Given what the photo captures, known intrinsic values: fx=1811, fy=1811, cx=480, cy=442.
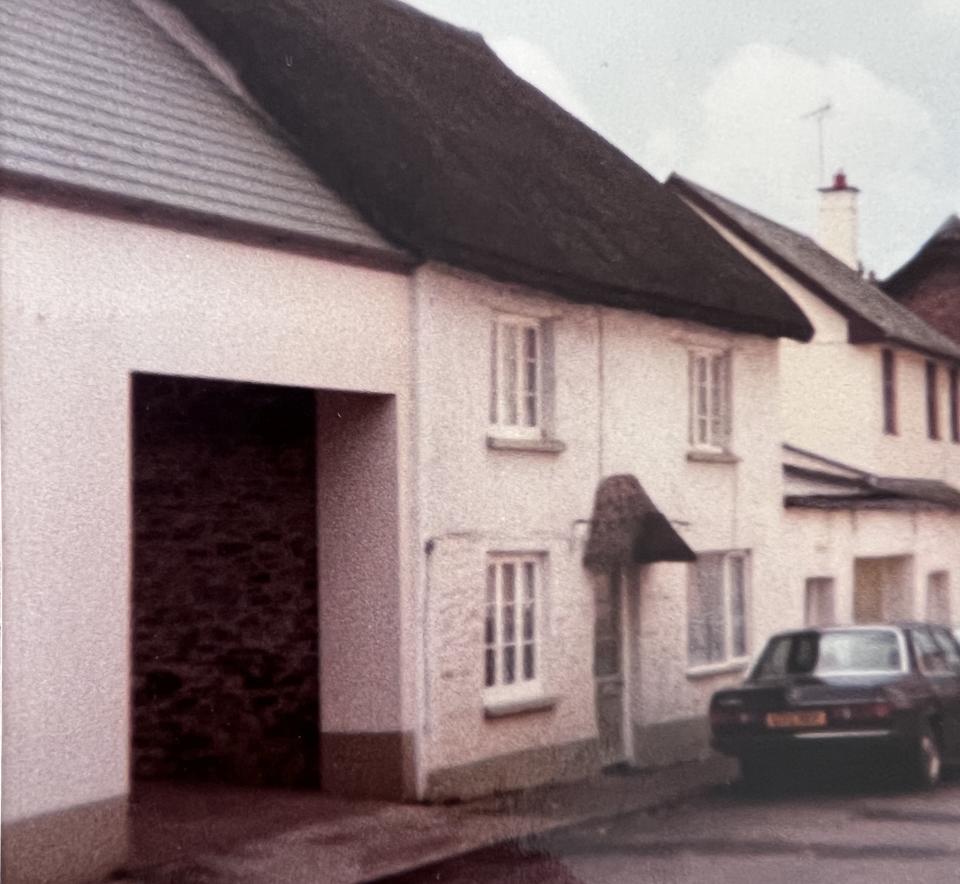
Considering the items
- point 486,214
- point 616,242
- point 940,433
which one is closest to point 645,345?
point 616,242

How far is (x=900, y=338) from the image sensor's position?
2892 centimetres

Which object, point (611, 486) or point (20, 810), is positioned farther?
point (611, 486)

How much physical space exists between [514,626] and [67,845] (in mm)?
6141

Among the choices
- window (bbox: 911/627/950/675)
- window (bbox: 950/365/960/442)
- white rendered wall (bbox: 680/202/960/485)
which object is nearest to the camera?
window (bbox: 911/627/950/675)

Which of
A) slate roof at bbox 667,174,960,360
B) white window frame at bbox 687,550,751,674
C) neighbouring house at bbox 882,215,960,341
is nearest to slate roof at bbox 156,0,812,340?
white window frame at bbox 687,550,751,674

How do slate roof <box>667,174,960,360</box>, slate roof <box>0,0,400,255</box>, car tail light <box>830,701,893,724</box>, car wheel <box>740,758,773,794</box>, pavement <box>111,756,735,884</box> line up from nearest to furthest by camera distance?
slate roof <box>0,0,400,255</box>, pavement <box>111,756,735,884</box>, car tail light <box>830,701,893,724</box>, car wheel <box>740,758,773,794</box>, slate roof <box>667,174,960,360</box>

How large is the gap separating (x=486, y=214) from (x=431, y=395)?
188cm

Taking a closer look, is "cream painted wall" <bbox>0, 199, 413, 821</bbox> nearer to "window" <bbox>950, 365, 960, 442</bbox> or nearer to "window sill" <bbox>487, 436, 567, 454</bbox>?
"window sill" <bbox>487, 436, 567, 454</bbox>

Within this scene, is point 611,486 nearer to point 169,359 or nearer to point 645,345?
point 645,345

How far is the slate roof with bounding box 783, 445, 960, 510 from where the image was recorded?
83.1 feet

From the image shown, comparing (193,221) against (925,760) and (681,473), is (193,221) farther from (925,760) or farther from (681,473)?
(681,473)

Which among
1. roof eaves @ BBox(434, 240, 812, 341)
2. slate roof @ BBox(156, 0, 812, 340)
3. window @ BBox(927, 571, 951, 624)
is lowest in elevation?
window @ BBox(927, 571, 951, 624)

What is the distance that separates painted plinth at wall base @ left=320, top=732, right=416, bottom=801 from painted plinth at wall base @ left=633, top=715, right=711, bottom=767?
4.57 m

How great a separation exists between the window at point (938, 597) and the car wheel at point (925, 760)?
11984mm
